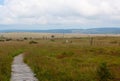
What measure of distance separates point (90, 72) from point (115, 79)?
10.9ft

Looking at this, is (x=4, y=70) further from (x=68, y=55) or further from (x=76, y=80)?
(x=68, y=55)

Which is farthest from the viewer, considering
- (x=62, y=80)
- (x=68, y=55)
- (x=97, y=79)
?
(x=68, y=55)

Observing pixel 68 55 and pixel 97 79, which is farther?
pixel 68 55

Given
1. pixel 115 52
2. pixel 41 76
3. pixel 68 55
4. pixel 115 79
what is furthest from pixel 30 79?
pixel 115 52

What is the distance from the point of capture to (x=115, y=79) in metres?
23.3

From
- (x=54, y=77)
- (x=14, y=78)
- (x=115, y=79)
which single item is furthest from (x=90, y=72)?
(x=14, y=78)

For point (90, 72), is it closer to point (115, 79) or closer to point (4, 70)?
point (115, 79)

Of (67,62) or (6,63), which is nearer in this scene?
(6,63)

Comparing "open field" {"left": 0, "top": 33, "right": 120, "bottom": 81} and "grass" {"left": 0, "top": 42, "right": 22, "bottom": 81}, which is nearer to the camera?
"grass" {"left": 0, "top": 42, "right": 22, "bottom": 81}

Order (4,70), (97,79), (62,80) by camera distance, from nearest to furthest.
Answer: (62,80) < (97,79) < (4,70)

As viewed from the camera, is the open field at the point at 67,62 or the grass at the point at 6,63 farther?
the open field at the point at 67,62

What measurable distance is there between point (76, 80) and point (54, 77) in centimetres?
159

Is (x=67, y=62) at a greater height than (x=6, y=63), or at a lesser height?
lesser

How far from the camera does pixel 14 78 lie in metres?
22.1
